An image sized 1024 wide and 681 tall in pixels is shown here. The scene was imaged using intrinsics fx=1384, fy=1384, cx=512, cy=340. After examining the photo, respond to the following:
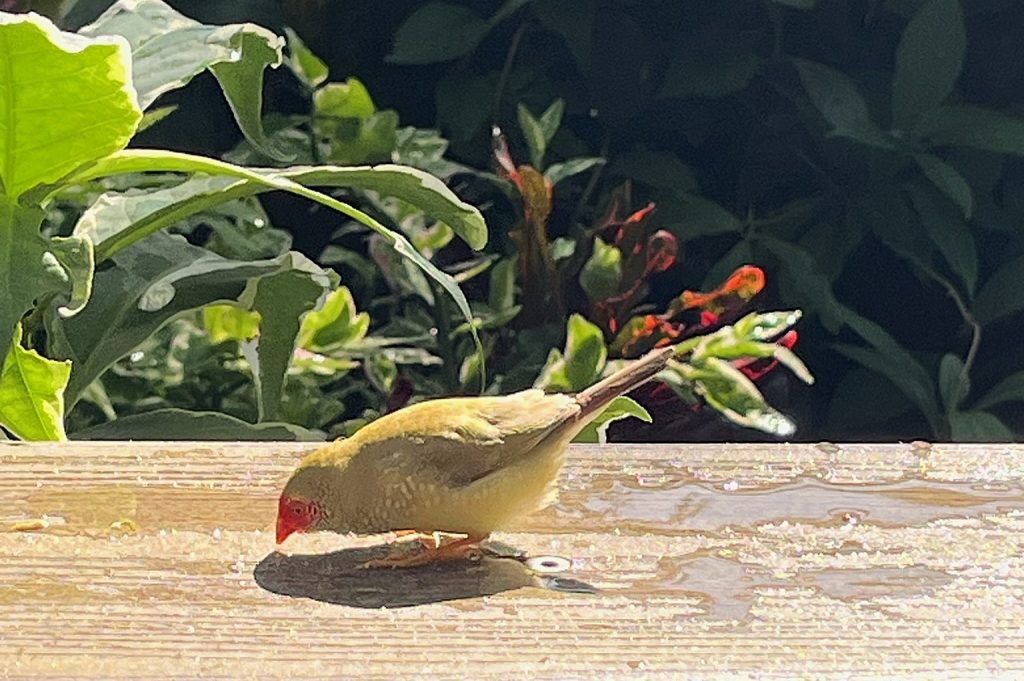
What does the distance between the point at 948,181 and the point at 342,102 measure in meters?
0.91

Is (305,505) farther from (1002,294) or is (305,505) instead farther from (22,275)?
(1002,294)

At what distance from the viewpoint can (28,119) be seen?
43.4 inches

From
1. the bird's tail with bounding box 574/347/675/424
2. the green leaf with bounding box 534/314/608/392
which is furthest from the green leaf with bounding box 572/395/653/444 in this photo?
the bird's tail with bounding box 574/347/675/424

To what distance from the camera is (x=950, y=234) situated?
2123 millimetres

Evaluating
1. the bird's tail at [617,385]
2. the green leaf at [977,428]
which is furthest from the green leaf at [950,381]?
the bird's tail at [617,385]

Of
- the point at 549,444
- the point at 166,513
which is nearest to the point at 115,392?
the point at 166,513

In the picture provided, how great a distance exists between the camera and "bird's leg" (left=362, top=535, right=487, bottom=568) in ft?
2.87

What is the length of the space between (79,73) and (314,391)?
693 millimetres

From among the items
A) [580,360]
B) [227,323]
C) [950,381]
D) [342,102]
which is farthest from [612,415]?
[950,381]

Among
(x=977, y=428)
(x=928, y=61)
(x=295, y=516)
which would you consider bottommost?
(x=977, y=428)

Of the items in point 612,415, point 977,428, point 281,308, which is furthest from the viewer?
point 977,428

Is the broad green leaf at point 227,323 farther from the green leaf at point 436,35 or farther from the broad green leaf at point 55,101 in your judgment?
the green leaf at point 436,35

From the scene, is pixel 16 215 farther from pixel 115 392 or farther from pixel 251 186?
pixel 115 392

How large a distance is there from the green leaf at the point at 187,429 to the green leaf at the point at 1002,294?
1.26 meters
